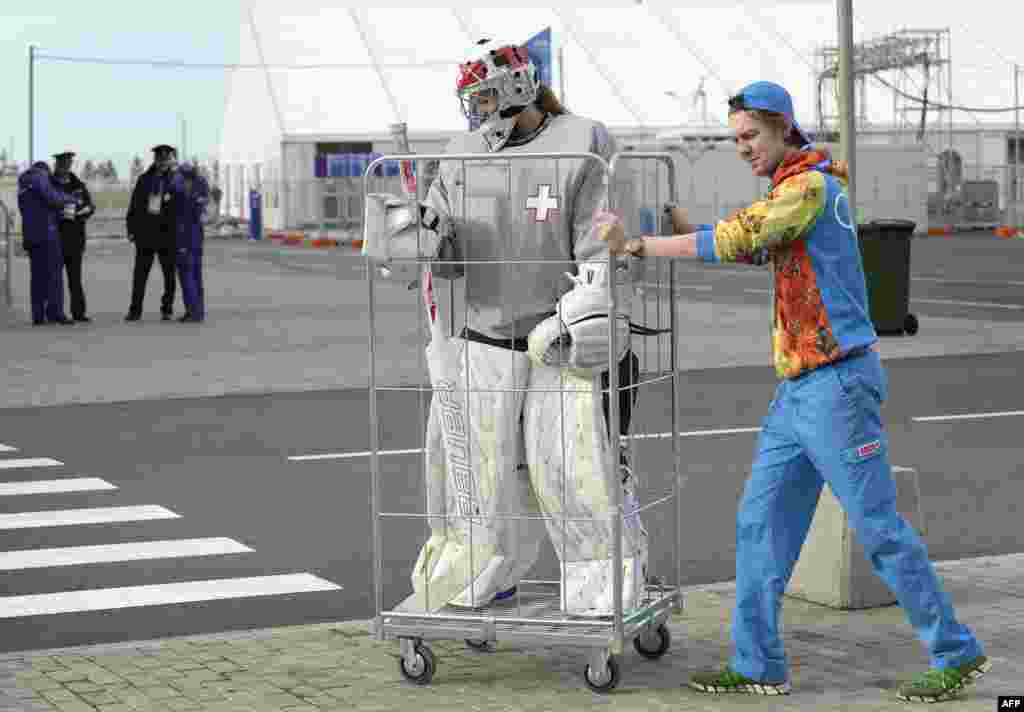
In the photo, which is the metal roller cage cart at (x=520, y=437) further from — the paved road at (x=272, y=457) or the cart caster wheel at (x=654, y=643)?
the paved road at (x=272, y=457)

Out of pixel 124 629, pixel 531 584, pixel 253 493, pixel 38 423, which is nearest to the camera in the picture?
pixel 531 584

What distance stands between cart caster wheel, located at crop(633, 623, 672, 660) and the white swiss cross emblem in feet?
4.67

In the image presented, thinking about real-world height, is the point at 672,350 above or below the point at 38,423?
above

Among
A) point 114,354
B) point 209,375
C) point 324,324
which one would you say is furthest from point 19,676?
point 324,324

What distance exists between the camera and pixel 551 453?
256 inches

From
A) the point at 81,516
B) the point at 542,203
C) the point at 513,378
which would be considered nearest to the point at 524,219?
the point at 542,203

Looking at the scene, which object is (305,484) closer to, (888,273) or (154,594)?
(154,594)

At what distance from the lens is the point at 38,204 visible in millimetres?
23188

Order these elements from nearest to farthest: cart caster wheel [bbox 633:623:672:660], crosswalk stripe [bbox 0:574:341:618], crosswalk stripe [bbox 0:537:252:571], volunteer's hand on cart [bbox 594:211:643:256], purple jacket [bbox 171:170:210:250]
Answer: volunteer's hand on cart [bbox 594:211:643:256]
cart caster wheel [bbox 633:623:672:660]
crosswalk stripe [bbox 0:574:341:618]
crosswalk stripe [bbox 0:537:252:571]
purple jacket [bbox 171:170:210:250]

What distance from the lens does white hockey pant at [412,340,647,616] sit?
6.47 m

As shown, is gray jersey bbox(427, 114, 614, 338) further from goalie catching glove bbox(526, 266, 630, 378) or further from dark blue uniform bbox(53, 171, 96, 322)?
dark blue uniform bbox(53, 171, 96, 322)

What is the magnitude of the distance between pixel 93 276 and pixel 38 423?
22690 mm

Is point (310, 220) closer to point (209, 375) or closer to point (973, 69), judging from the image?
point (973, 69)

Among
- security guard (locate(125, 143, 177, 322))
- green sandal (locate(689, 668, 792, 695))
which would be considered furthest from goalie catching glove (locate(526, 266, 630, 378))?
security guard (locate(125, 143, 177, 322))
